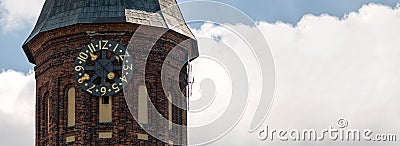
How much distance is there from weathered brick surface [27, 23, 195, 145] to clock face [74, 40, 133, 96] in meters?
0.21

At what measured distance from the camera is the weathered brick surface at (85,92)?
133ft

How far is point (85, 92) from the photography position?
134 feet

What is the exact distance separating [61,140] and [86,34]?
356 centimetres

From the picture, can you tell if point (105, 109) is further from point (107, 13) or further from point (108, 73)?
point (107, 13)

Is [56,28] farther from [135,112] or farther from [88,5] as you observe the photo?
[135,112]

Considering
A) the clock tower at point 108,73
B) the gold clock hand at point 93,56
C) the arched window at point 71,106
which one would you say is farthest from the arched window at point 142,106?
the arched window at point 71,106

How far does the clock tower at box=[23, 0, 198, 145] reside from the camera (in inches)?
1598

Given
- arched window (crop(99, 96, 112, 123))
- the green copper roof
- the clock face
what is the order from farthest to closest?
the green copper roof < the clock face < arched window (crop(99, 96, 112, 123))

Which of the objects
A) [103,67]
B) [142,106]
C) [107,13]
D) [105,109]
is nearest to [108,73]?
[103,67]

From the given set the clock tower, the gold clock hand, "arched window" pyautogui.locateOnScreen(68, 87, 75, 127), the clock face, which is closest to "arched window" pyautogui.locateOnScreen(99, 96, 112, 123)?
the clock tower

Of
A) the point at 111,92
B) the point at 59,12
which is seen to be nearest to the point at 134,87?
the point at 111,92

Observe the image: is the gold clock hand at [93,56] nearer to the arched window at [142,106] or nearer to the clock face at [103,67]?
the clock face at [103,67]

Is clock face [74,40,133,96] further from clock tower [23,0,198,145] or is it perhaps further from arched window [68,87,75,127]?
arched window [68,87,75,127]

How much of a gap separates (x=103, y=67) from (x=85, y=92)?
100 centimetres
